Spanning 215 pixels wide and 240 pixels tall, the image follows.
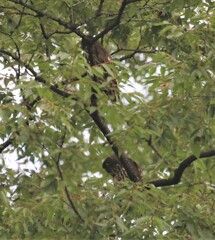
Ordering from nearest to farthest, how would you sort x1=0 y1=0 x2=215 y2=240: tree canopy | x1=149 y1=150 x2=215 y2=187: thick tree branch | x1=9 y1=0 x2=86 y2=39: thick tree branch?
1. x1=0 y1=0 x2=215 y2=240: tree canopy
2. x1=149 y1=150 x2=215 y2=187: thick tree branch
3. x1=9 y1=0 x2=86 y2=39: thick tree branch

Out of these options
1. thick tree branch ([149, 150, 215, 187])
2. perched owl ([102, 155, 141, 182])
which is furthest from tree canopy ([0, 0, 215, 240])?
perched owl ([102, 155, 141, 182])

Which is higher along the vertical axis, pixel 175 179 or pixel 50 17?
pixel 50 17

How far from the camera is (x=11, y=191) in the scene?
7.17 metres

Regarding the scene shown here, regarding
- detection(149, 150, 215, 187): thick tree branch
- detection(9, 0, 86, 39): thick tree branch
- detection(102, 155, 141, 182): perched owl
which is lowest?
detection(149, 150, 215, 187): thick tree branch

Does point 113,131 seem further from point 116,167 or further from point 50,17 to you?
point 116,167

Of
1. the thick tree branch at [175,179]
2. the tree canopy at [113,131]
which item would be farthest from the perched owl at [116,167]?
the tree canopy at [113,131]

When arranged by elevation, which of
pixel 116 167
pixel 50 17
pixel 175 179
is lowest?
pixel 175 179

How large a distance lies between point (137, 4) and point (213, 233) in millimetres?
3124

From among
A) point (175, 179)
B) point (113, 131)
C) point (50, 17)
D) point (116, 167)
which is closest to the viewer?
point (113, 131)

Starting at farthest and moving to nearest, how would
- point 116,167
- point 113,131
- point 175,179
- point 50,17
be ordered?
point 116,167
point 175,179
point 50,17
point 113,131

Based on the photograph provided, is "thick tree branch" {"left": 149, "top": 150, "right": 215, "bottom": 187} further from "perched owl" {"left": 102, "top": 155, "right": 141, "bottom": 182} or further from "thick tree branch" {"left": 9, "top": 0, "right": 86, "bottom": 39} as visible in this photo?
"thick tree branch" {"left": 9, "top": 0, "right": 86, "bottom": 39}

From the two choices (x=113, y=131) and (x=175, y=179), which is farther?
(x=175, y=179)

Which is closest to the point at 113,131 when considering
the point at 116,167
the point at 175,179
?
the point at 175,179

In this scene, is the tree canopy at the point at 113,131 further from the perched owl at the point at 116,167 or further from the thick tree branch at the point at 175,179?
the perched owl at the point at 116,167
